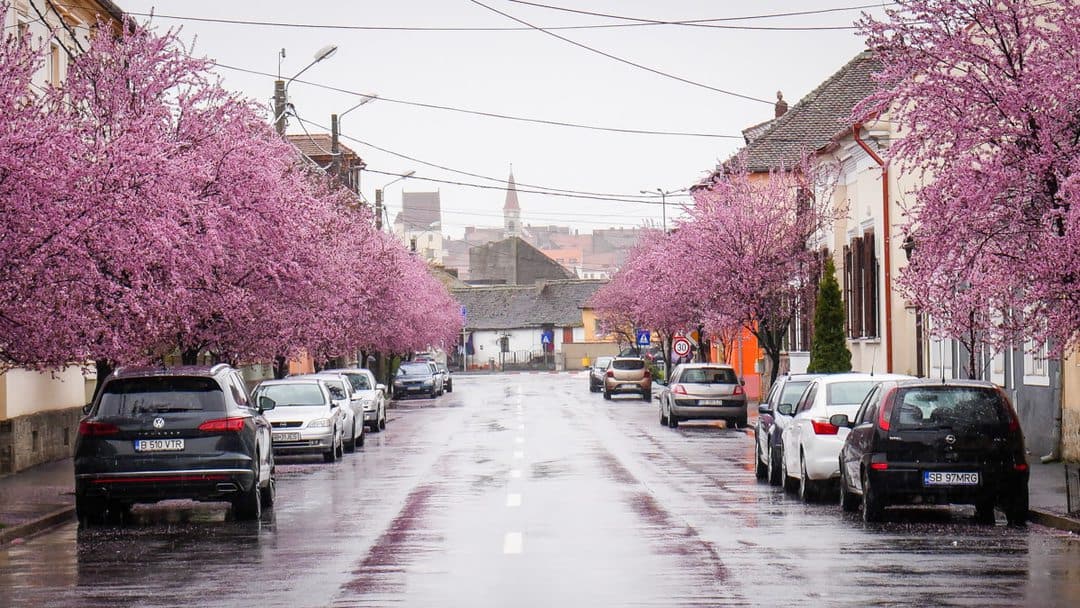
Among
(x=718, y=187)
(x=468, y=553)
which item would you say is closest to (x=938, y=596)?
(x=468, y=553)

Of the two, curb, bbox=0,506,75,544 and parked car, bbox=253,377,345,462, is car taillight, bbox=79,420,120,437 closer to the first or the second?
curb, bbox=0,506,75,544

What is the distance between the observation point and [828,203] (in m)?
44.9

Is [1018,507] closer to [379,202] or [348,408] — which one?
[348,408]

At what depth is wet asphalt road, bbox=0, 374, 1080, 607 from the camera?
11898 millimetres

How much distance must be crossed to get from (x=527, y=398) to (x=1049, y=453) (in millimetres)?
40023

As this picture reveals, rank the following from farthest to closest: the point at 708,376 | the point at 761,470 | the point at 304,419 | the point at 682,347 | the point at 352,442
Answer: the point at 682,347
the point at 708,376
the point at 352,442
the point at 304,419
the point at 761,470

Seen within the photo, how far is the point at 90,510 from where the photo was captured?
1780 centimetres

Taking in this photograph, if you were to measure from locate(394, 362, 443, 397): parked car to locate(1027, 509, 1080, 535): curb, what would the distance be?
174 feet

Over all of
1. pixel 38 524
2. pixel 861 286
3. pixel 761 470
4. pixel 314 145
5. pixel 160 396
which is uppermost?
pixel 314 145

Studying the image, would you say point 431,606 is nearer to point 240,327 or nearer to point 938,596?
point 938,596

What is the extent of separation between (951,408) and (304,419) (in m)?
14.9

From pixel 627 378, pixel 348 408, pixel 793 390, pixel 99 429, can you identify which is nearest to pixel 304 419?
pixel 348 408

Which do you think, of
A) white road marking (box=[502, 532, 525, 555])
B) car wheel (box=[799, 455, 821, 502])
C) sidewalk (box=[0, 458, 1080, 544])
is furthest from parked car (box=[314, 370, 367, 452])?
white road marking (box=[502, 532, 525, 555])

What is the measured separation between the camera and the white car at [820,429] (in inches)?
782
